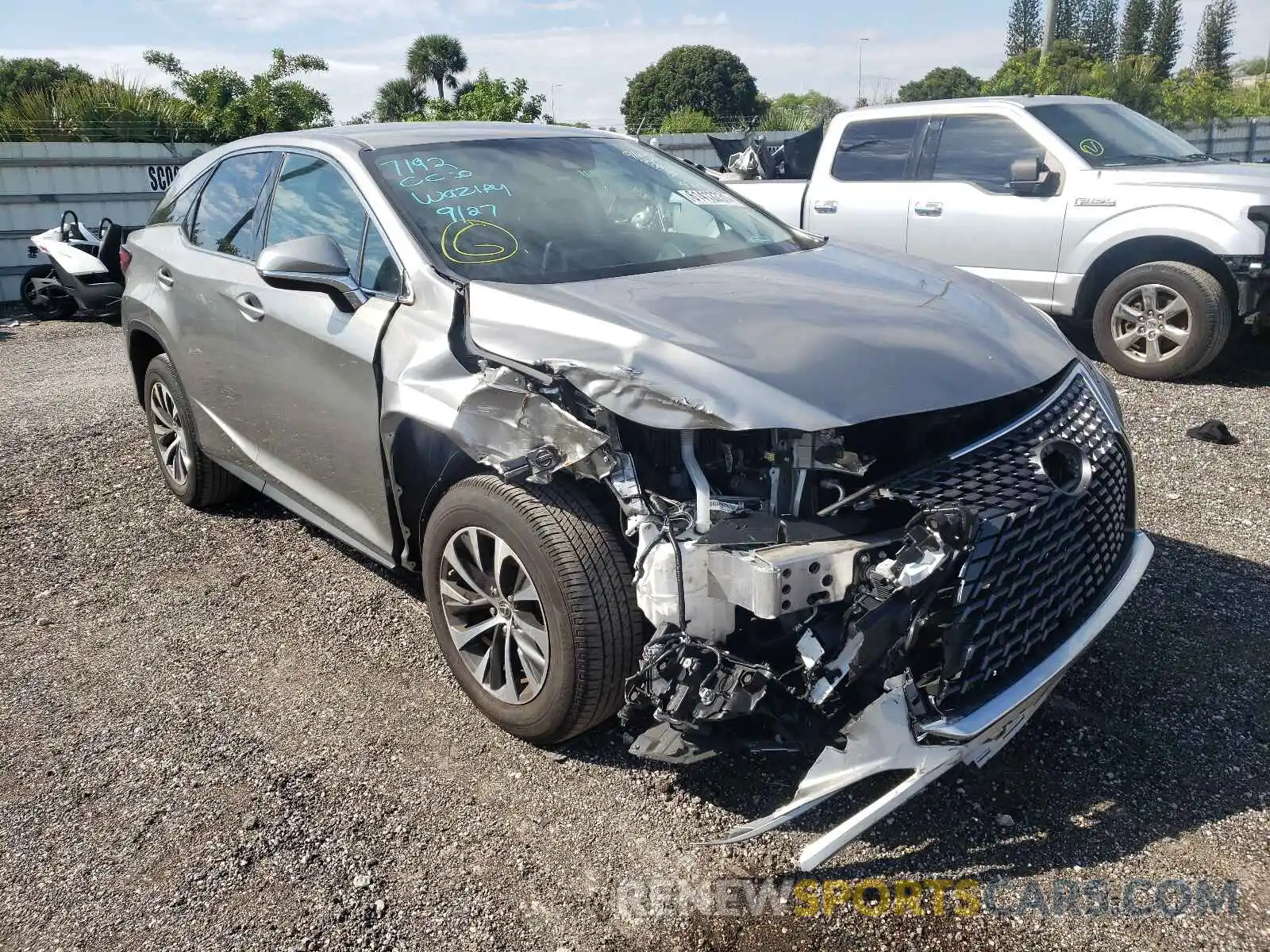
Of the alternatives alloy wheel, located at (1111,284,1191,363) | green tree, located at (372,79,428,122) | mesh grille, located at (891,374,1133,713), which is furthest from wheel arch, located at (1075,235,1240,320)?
green tree, located at (372,79,428,122)

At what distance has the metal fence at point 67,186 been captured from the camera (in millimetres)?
12492

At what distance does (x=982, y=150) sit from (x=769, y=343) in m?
5.70

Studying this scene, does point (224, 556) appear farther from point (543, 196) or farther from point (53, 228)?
point (53, 228)

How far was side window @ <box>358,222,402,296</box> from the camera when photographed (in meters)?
3.32

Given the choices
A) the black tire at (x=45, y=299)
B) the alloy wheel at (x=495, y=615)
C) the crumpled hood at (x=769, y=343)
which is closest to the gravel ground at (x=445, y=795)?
the alloy wheel at (x=495, y=615)

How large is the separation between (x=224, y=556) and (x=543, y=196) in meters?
2.30

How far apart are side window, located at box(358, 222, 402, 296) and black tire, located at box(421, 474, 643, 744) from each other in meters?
0.79

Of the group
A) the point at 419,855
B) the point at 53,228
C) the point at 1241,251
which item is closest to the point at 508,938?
the point at 419,855

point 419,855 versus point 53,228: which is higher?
point 53,228

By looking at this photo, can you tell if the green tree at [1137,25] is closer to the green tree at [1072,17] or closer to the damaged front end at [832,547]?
the green tree at [1072,17]

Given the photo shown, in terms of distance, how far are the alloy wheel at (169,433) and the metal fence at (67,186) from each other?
30.4 ft

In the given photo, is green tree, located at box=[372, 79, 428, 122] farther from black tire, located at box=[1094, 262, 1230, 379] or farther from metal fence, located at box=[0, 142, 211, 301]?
black tire, located at box=[1094, 262, 1230, 379]

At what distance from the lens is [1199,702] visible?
10.5ft

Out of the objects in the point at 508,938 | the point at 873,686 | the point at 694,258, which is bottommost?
the point at 508,938
